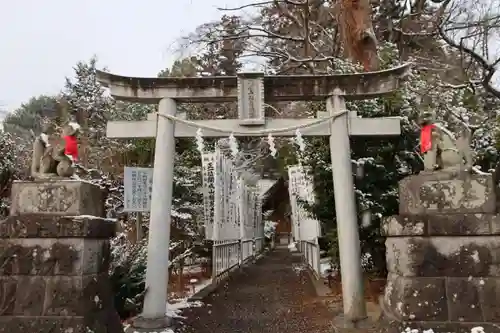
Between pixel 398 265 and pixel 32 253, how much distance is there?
16.0 ft

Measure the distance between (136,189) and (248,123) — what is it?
4059 mm

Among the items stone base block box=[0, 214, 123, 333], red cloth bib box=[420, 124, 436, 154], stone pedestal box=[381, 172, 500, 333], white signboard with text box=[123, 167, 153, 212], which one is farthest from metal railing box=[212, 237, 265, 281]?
red cloth bib box=[420, 124, 436, 154]

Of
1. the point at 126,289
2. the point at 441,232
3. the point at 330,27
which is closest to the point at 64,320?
the point at 126,289

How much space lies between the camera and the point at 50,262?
19.2 feet

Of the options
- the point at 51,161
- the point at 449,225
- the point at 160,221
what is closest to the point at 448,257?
the point at 449,225

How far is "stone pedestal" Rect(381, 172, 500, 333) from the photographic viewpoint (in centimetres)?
557

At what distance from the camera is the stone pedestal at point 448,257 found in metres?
5.57

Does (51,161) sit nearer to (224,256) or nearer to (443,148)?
(443,148)

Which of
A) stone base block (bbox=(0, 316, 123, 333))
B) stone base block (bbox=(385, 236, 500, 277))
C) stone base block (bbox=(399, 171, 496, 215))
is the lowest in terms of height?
stone base block (bbox=(0, 316, 123, 333))

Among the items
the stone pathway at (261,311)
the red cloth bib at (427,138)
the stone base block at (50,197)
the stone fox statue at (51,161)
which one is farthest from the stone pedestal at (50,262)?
the red cloth bib at (427,138)

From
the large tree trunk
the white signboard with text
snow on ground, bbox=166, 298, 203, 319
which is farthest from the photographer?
the large tree trunk

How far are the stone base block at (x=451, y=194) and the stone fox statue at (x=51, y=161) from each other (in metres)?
4.78

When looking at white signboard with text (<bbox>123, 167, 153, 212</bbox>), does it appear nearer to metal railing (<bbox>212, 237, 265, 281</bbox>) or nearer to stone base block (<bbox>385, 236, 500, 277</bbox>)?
metal railing (<bbox>212, 237, 265, 281</bbox>)

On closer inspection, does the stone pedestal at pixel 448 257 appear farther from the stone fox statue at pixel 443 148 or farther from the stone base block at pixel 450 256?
the stone fox statue at pixel 443 148
